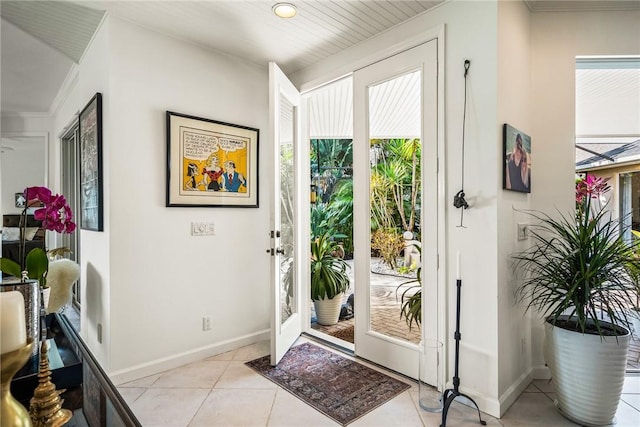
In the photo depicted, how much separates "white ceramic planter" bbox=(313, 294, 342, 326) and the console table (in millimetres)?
2405

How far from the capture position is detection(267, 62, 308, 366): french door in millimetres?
2607

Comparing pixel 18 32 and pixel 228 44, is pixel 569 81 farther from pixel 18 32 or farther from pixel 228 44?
pixel 18 32

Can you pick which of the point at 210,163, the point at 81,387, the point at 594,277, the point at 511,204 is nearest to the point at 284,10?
the point at 210,163

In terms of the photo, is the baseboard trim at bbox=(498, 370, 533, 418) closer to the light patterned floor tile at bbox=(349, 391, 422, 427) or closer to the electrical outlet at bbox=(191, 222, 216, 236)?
the light patterned floor tile at bbox=(349, 391, 422, 427)

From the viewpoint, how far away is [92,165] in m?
2.60

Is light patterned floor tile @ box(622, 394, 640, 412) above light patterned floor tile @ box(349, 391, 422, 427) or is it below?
above

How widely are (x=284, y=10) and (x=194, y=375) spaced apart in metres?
2.67

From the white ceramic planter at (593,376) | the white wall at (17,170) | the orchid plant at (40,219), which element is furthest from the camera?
the white wall at (17,170)

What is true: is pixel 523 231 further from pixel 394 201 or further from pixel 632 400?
pixel 632 400

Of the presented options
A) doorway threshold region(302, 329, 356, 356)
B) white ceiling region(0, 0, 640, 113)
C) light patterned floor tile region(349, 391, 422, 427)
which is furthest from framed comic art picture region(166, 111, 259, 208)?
light patterned floor tile region(349, 391, 422, 427)

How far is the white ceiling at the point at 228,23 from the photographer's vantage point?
2.24 metres

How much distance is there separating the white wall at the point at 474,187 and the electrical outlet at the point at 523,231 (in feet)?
1.25

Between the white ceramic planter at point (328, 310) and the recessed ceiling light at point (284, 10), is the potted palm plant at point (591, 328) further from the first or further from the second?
the recessed ceiling light at point (284, 10)

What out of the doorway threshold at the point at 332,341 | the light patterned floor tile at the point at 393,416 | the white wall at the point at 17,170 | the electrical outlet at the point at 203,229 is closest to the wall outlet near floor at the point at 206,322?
the electrical outlet at the point at 203,229
